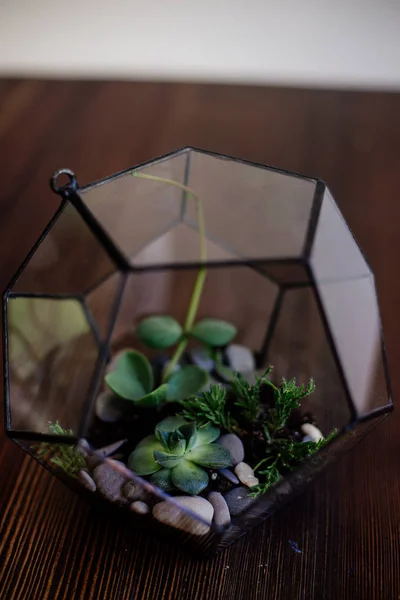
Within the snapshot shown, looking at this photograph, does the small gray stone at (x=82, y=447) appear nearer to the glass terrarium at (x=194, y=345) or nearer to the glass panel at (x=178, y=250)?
the glass terrarium at (x=194, y=345)

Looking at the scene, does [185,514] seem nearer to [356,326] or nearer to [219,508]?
[219,508]

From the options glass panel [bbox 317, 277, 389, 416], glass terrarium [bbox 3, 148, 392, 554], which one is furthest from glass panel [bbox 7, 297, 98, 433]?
glass panel [bbox 317, 277, 389, 416]

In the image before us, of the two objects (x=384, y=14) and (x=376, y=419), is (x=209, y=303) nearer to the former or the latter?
(x=376, y=419)

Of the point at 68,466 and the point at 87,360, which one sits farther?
the point at 87,360

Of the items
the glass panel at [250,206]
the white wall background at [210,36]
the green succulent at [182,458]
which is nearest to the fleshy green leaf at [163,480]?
the green succulent at [182,458]

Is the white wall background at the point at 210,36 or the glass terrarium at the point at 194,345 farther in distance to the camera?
the white wall background at the point at 210,36

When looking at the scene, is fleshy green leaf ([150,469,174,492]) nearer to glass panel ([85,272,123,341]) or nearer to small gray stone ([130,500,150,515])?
small gray stone ([130,500,150,515])

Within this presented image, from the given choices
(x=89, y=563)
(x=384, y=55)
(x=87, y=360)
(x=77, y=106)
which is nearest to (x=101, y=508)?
(x=89, y=563)
